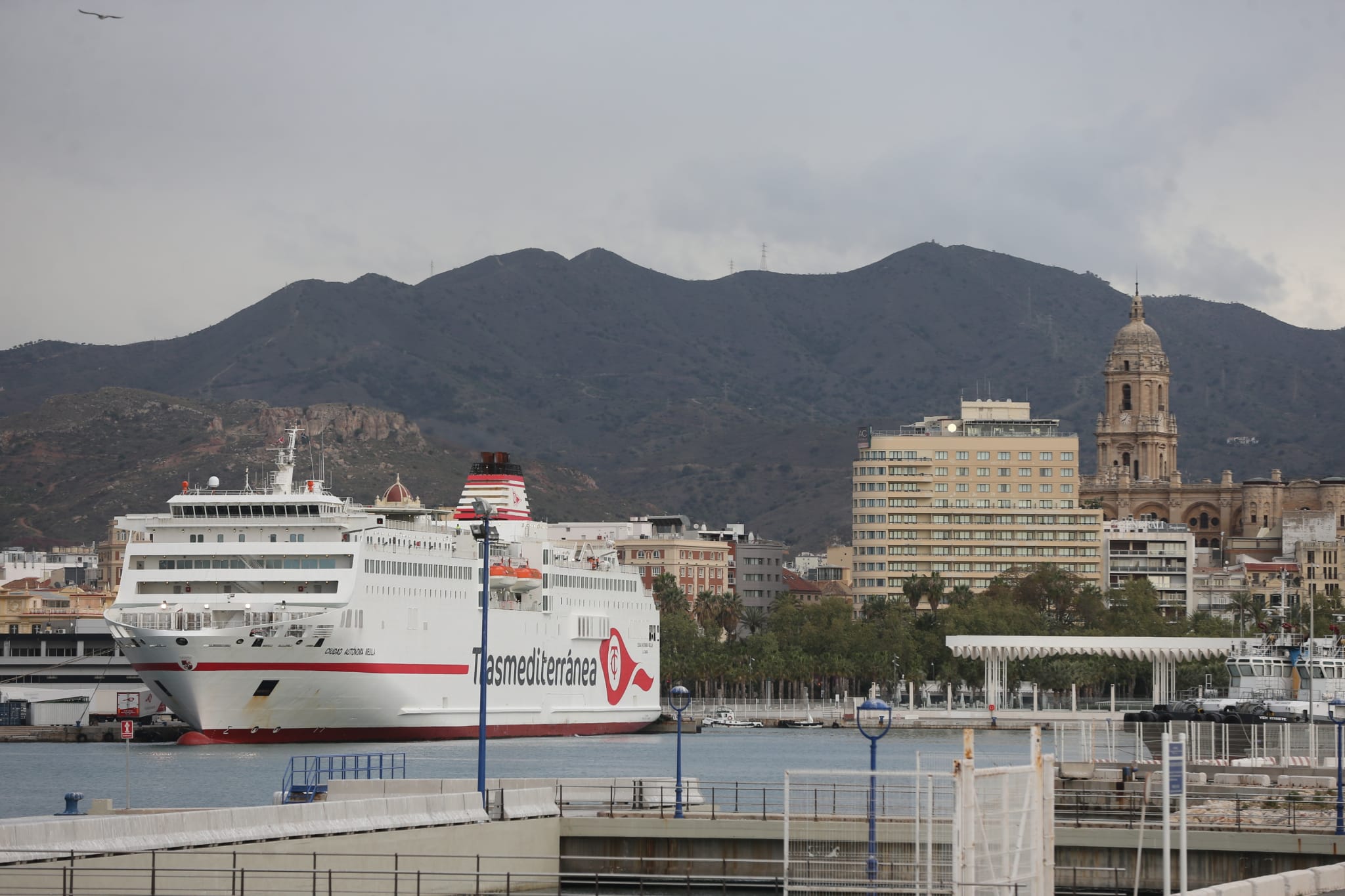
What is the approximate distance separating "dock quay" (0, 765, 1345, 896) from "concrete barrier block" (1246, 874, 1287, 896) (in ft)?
0.12

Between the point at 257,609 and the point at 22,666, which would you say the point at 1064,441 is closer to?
the point at 22,666

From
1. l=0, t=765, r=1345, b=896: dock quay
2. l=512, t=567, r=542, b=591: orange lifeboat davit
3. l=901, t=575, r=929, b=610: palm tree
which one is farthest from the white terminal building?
l=0, t=765, r=1345, b=896: dock quay

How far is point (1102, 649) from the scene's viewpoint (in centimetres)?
11656

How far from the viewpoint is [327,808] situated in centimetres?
3198

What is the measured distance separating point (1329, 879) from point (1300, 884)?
1302mm

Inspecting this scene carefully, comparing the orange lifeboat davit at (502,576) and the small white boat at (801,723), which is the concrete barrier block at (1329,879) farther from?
the small white boat at (801,723)

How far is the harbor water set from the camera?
192ft

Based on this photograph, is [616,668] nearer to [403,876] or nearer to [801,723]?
[801,723]

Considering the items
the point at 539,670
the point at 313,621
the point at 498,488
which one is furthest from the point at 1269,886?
the point at 498,488

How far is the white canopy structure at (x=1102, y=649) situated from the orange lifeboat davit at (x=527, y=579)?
1120 inches

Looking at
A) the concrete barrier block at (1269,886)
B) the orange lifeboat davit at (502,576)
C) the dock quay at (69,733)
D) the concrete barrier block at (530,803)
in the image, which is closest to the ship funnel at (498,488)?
the orange lifeboat davit at (502,576)

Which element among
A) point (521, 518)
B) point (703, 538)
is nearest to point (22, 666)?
point (521, 518)

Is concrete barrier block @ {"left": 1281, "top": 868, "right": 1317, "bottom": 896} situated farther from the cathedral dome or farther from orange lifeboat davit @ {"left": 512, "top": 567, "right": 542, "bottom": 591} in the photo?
the cathedral dome

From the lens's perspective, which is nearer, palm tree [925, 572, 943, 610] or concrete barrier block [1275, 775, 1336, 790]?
concrete barrier block [1275, 775, 1336, 790]
